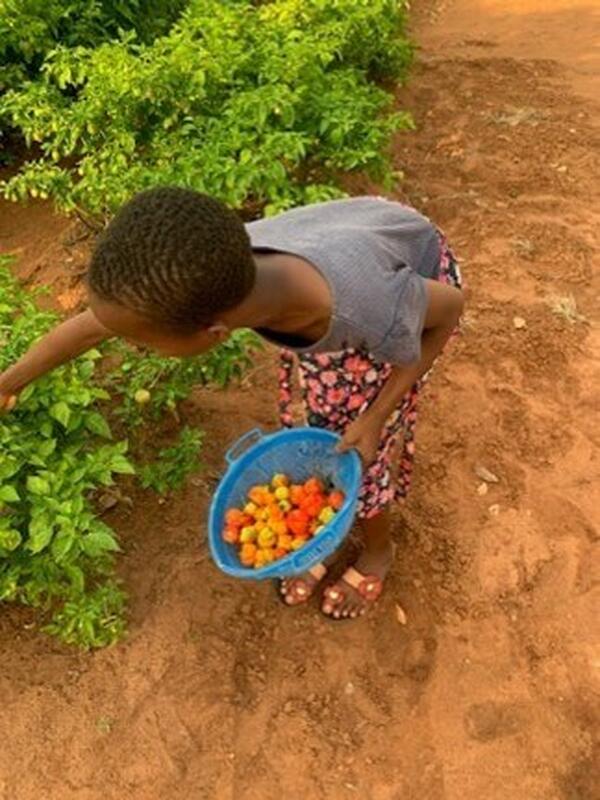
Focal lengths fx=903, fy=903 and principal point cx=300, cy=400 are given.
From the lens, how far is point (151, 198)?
1622 millimetres

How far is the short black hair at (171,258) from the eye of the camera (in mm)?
1566

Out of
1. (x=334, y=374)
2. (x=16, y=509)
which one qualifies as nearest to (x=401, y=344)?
(x=334, y=374)

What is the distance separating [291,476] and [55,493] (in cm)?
66

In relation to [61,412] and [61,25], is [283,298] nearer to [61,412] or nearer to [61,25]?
[61,412]

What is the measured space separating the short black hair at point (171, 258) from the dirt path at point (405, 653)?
133 centimetres

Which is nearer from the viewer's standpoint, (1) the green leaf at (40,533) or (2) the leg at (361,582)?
(1) the green leaf at (40,533)

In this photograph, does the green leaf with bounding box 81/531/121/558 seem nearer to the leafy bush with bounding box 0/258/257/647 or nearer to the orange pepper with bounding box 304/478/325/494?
the leafy bush with bounding box 0/258/257/647

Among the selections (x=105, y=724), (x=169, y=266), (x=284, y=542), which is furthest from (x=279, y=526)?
(x=169, y=266)

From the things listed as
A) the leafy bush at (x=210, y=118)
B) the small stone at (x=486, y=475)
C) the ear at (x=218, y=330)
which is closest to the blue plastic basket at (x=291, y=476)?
the ear at (x=218, y=330)

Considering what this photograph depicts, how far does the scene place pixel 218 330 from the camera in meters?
1.73

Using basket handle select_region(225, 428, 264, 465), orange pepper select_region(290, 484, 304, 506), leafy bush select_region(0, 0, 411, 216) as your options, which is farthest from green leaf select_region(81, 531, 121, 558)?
leafy bush select_region(0, 0, 411, 216)

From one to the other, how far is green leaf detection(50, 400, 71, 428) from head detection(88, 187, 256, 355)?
72 cm

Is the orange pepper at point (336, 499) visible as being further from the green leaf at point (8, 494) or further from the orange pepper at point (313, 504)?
the green leaf at point (8, 494)

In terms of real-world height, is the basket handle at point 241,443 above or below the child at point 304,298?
below
